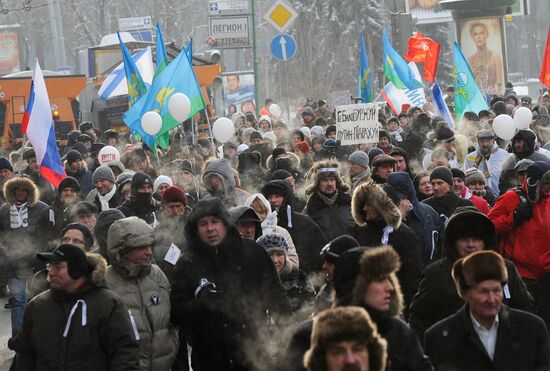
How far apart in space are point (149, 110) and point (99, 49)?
1747 centimetres

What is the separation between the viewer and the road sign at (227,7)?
29.7 m

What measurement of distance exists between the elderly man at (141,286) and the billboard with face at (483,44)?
27.7m

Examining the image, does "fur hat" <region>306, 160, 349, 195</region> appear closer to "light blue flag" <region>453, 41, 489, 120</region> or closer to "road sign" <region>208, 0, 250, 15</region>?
"light blue flag" <region>453, 41, 489, 120</region>

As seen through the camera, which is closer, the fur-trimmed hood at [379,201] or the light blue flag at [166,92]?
the fur-trimmed hood at [379,201]

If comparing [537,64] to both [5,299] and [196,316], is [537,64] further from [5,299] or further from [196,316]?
[196,316]

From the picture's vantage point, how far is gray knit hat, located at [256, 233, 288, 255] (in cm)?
754

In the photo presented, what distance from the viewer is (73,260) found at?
6.02 metres

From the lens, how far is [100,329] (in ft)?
19.7

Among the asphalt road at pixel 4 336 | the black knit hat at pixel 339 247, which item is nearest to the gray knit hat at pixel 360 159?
the asphalt road at pixel 4 336

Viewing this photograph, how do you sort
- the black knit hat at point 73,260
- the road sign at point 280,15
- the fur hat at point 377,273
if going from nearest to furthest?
the fur hat at point 377,273
the black knit hat at point 73,260
the road sign at point 280,15

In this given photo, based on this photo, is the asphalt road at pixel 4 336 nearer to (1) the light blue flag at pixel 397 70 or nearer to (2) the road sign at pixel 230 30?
(1) the light blue flag at pixel 397 70

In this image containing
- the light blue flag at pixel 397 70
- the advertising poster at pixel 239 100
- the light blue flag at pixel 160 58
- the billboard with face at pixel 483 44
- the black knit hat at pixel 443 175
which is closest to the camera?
the black knit hat at pixel 443 175

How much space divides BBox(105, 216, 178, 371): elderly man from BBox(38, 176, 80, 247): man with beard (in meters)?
3.57

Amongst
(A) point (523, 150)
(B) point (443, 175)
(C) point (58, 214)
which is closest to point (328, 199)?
(B) point (443, 175)
